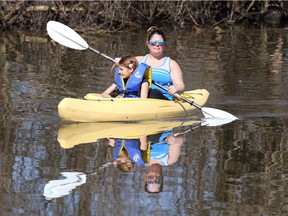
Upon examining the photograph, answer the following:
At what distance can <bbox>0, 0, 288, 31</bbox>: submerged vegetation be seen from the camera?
1780 cm

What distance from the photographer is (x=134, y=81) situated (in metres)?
8.27

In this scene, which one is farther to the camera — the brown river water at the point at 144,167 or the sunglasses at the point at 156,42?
the sunglasses at the point at 156,42

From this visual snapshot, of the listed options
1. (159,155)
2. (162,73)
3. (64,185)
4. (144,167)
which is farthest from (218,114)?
(64,185)

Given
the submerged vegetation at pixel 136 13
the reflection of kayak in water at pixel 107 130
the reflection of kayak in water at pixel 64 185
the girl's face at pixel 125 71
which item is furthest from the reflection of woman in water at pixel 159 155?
the submerged vegetation at pixel 136 13

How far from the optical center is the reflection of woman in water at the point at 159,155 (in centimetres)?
573

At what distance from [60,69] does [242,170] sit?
6.46 metres

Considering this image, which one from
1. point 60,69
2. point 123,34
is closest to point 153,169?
point 60,69

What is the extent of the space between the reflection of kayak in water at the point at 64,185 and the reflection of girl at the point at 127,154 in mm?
383

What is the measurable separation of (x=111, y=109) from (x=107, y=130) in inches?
14.0

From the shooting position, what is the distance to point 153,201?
530cm

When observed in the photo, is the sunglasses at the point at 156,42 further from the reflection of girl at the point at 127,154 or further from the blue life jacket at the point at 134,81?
the reflection of girl at the point at 127,154

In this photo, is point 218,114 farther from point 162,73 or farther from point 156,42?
point 156,42

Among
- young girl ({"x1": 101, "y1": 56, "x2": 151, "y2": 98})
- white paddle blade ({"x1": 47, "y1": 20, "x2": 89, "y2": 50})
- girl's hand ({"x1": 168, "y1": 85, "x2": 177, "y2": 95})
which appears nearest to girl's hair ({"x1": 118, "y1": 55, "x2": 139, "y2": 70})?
young girl ({"x1": 101, "y1": 56, "x2": 151, "y2": 98})

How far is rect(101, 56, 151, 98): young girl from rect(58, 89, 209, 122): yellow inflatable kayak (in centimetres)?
15
